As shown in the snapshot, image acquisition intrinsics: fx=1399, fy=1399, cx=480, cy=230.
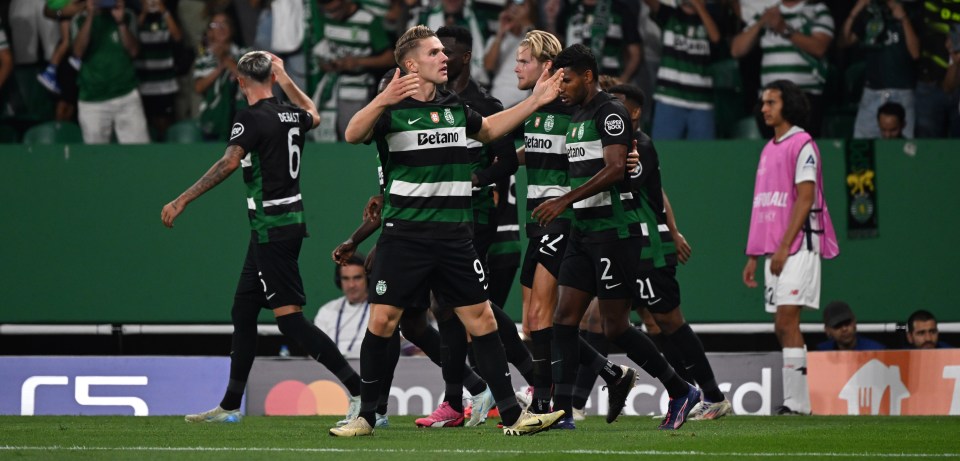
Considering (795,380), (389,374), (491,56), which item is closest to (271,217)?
(389,374)

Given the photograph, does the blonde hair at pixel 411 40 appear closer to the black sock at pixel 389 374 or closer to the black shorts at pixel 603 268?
the black shorts at pixel 603 268

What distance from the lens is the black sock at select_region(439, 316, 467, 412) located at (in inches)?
331

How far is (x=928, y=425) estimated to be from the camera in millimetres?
8688

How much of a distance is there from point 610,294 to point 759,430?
1.23 metres

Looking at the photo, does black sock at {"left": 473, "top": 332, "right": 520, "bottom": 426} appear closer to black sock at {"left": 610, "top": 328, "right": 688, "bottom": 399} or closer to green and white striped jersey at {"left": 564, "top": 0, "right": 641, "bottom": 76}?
black sock at {"left": 610, "top": 328, "right": 688, "bottom": 399}

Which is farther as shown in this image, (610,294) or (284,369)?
(284,369)

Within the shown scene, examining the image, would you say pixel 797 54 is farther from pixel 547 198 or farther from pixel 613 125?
pixel 613 125

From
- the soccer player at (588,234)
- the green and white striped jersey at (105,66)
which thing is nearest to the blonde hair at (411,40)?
the soccer player at (588,234)

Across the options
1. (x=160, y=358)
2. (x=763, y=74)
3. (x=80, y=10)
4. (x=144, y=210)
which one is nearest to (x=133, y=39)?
(x=80, y=10)

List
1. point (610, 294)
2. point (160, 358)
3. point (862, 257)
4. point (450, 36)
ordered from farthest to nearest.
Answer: point (862, 257)
point (160, 358)
point (450, 36)
point (610, 294)

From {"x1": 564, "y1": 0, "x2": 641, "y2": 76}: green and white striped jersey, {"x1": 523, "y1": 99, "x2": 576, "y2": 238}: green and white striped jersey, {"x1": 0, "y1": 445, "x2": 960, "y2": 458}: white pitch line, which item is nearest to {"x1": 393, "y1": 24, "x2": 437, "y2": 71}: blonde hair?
{"x1": 523, "y1": 99, "x2": 576, "y2": 238}: green and white striped jersey

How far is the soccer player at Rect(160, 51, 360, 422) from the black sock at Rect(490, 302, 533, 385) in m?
0.95

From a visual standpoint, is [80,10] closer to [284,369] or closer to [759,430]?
[284,369]

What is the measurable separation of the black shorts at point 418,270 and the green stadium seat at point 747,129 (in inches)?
229
